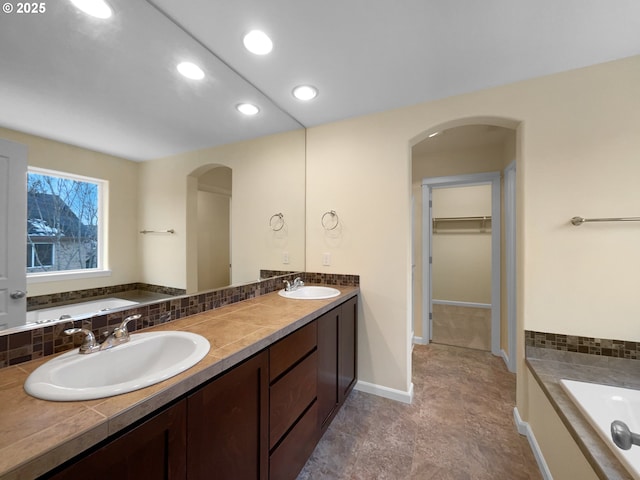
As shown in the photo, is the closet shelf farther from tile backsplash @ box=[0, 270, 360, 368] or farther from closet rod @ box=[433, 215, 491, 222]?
tile backsplash @ box=[0, 270, 360, 368]

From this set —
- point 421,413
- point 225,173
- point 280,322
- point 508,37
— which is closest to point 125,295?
point 280,322

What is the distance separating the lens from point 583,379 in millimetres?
1435

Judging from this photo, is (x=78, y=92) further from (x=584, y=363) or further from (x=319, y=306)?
(x=584, y=363)

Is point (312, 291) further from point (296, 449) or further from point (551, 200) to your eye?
point (551, 200)

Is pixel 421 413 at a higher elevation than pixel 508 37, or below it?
below

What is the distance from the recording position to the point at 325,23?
1.31 metres

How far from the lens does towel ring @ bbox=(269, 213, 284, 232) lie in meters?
2.26

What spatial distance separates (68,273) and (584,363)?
276 cm

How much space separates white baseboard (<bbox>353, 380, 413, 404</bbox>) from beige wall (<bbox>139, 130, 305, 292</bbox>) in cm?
117

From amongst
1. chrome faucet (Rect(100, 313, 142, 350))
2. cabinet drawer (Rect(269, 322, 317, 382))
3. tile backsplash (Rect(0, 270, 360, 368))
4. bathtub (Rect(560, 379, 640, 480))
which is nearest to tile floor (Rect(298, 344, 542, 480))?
bathtub (Rect(560, 379, 640, 480))

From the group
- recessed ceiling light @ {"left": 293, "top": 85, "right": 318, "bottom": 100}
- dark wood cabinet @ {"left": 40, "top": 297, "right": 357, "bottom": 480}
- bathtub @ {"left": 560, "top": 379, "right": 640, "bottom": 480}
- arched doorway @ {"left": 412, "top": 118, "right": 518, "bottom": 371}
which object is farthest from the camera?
arched doorway @ {"left": 412, "top": 118, "right": 518, "bottom": 371}

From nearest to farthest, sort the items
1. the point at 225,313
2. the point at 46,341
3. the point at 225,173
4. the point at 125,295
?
the point at 46,341, the point at 125,295, the point at 225,313, the point at 225,173

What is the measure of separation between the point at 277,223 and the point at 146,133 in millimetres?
1169

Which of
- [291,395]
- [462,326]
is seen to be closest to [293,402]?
[291,395]
